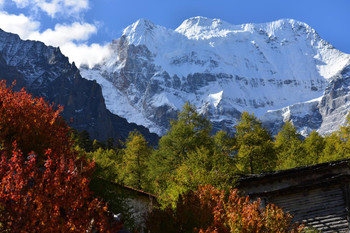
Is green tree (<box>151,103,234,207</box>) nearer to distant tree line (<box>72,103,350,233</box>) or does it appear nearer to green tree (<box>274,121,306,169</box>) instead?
distant tree line (<box>72,103,350,233</box>)

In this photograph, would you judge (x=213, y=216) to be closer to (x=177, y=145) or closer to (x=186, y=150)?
(x=177, y=145)

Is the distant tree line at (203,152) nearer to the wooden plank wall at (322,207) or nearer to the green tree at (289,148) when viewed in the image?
the green tree at (289,148)

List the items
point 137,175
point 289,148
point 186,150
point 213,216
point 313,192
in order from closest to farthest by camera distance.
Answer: point 213,216 → point 313,192 → point 186,150 → point 137,175 → point 289,148

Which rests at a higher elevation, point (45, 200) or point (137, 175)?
point (137, 175)

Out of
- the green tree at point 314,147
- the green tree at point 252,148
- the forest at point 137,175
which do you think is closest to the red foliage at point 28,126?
the forest at point 137,175

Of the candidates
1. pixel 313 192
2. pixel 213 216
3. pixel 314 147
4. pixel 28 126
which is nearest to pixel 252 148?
pixel 314 147

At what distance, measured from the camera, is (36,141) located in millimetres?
24641

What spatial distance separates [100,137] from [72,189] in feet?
582

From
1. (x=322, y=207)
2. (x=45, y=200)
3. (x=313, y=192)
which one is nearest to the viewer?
(x=45, y=200)

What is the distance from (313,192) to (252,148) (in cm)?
1942

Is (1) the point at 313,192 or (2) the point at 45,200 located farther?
(1) the point at 313,192

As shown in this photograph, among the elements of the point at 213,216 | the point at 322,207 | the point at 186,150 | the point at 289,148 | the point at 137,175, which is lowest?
the point at 213,216

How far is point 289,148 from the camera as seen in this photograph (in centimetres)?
5516

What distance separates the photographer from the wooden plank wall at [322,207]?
82.6 feet
